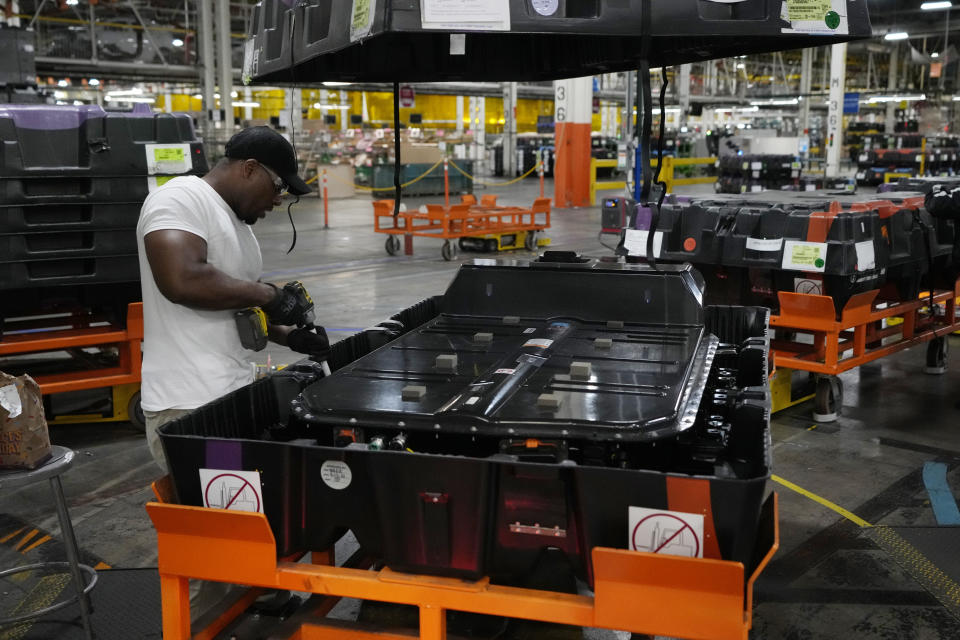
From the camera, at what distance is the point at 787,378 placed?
5766 millimetres

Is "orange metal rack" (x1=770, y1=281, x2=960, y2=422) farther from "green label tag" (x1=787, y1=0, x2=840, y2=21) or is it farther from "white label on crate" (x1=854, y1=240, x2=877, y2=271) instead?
"green label tag" (x1=787, y1=0, x2=840, y2=21)

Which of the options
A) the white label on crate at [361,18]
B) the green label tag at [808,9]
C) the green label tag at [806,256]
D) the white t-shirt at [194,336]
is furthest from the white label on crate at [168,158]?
the green label tag at [806,256]

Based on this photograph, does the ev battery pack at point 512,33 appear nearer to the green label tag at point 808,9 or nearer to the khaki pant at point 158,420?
the green label tag at point 808,9

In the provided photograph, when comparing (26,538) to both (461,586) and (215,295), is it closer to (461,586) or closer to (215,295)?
(215,295)

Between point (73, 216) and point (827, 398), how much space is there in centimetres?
470

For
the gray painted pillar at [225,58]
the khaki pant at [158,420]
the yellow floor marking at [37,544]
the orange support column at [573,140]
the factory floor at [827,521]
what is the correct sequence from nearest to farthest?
the khaki pant at [158,420]
the factory floor at [827,521]
the yellow floor marking at [37,544]
the orange support column at [573,140]
the gray painted pillar at [225,58]

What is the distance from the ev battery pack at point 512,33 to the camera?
234cm

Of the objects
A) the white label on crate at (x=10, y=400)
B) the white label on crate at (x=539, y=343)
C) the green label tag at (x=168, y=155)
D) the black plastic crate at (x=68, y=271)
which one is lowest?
the white label on crate at (x=10, y=400)

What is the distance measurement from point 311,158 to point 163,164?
62.3 ft

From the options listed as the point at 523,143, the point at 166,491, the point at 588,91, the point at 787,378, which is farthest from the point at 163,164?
the point at 523,143

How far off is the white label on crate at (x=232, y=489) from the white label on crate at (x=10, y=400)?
839 millimetres

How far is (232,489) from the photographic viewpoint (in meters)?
2.23

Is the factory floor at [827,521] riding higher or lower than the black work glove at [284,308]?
lower

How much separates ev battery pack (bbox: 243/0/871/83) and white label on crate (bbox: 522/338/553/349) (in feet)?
3.24
